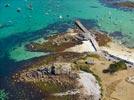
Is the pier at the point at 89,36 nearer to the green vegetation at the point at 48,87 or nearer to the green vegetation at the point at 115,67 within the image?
the green vegetation at the point at 115,67

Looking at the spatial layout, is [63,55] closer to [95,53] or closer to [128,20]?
[95,53]

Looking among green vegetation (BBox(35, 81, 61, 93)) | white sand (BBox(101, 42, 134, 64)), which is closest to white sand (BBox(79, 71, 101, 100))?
green vegetation (BBox(35, 81, 61, 93))

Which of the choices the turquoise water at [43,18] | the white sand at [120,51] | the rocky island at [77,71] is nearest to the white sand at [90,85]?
the rocky island at [77,71]

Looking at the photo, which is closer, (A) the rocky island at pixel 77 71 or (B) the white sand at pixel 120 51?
(A) the rocky island at pixel 77 71

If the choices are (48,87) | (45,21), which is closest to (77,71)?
(48,87)

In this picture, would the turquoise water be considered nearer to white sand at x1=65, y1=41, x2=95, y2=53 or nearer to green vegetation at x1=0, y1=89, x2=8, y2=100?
white sand at x1=65, y1=41, x2=95, y2=53

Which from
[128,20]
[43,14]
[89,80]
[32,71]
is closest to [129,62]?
[89,80]

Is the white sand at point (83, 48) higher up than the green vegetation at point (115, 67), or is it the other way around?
the green vegetation at point (115, 67)
